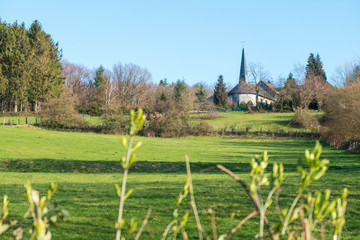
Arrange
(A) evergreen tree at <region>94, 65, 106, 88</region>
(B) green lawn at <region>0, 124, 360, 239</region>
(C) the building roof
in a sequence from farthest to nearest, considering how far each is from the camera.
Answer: (C) the building roof < (A) evergreen tree at <region>94, 65, 106, 88</region> < (B) green lawn at <region>0, 124, 360, 239</region>

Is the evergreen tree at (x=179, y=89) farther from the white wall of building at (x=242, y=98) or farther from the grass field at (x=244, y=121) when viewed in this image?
the white wall of building at (x=242, y=98)

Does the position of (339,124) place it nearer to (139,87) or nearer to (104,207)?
(104,207)

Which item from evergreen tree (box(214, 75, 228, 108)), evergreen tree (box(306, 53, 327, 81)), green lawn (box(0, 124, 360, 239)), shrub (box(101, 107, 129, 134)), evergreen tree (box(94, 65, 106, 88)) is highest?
evergreen tree (box(306, 53, 327, 81))

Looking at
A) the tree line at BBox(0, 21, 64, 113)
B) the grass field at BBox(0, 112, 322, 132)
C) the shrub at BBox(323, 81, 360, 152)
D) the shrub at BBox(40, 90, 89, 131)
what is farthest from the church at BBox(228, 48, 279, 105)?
the shrub at BBox(323, 81, 360, 152)

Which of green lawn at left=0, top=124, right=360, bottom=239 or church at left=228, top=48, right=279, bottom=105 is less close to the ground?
church at left=228, top=48, right=279, bottom=105

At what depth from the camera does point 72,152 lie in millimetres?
26516

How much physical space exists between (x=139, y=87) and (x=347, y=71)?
49422 millimetres

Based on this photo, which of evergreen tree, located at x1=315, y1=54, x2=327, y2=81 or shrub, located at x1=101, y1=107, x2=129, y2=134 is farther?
evergreen tree, located at x1=315, y1=54, x2=327, y2=81

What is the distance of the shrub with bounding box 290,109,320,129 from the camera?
51000 millimetres

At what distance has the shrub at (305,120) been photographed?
2008 inches

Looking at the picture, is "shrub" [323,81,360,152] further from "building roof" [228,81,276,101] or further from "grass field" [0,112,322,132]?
"building roof" [228,81,276,101]

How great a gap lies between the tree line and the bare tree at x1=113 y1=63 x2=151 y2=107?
62.3 ft

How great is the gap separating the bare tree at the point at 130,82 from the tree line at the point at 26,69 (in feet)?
62.3

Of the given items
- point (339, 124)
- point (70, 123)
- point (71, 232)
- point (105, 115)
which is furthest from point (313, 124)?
point (71, 232)
